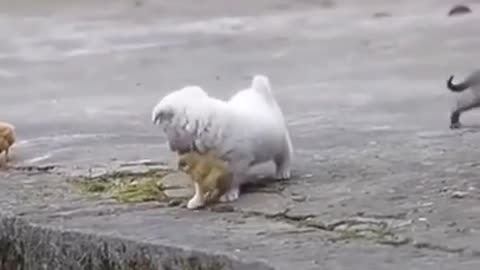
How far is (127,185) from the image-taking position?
4613 millimetres

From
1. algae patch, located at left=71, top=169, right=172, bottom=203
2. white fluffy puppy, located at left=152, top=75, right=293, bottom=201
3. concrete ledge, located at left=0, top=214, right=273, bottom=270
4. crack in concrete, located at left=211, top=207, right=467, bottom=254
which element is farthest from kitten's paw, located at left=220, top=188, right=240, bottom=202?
concrete ledge, located at left=0, top=214, right=273, bottom=270

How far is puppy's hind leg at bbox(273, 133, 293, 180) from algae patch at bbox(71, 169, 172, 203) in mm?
359

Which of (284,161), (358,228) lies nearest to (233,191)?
(284,161)

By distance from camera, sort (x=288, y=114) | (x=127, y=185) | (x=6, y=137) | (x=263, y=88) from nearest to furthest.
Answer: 1. (x=263, y=88)
2. (x=127, y=185)
3. (x=6, y=137)
4. (x=288, y=114)

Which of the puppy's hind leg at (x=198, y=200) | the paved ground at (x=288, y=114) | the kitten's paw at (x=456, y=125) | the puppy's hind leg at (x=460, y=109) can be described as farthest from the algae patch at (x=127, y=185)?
the puppy's hind leg at (x=460, y=109)

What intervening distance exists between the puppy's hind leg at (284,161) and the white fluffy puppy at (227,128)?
2 centimetres

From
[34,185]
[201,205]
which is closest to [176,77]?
[34,185]

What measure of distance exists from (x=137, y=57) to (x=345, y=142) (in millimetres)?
4766

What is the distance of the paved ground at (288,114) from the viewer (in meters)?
3.77

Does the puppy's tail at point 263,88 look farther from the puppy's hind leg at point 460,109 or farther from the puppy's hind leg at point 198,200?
the puppy's hind leg at point 460,109

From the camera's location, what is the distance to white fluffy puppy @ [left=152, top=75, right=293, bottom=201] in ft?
13.1

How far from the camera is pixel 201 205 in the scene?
162 inches

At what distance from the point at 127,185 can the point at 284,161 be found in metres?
0.53

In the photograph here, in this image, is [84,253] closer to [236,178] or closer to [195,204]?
[195,204]
